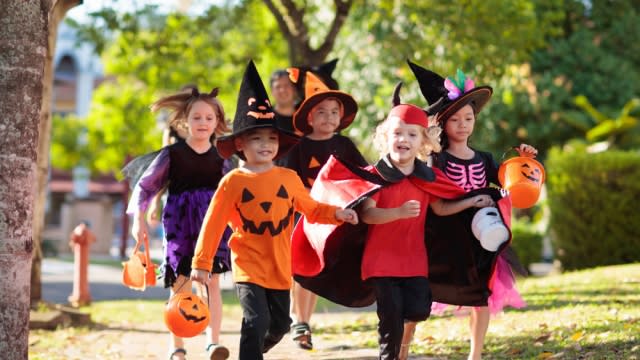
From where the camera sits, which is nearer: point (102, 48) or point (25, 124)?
point (25, 124)

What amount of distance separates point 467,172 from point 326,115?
5.05 ft

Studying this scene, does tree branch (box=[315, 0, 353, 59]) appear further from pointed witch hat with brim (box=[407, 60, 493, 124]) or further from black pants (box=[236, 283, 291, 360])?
black pants (box=[236, 283, 291, 360])

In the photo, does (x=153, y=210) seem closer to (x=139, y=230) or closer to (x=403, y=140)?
(x=139, y=230)

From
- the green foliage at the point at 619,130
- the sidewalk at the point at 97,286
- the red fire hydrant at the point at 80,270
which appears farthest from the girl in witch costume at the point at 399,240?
the green foliage at the point at 619,130

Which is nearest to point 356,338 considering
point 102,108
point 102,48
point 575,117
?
point 102,48

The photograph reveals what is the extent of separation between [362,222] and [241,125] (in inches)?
39.5

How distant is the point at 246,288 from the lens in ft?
18.1

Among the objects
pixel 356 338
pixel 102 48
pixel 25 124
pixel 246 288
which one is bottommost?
pixel 356 338

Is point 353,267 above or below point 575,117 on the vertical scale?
below

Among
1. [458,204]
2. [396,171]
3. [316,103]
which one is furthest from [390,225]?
[316,103]

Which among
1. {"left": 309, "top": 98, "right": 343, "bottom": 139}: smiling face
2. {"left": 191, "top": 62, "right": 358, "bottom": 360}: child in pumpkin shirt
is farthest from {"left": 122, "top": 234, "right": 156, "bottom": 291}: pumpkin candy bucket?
{"left": 309, "top": 98, "right": 343, "bottom": 139}: smiling face

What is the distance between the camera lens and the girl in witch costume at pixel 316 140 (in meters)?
7.55

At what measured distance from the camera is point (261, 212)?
18.2 feet

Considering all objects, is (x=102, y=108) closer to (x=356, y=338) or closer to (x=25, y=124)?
(x=356, y=338)
